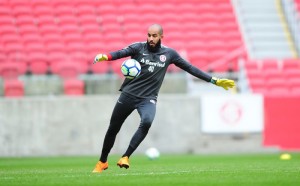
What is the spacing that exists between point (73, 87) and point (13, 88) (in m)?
1.66

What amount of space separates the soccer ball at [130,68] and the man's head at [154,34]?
416 millimetres

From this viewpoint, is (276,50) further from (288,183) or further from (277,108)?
(288,183)

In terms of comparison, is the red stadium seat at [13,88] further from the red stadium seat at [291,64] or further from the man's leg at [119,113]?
the man's leg at [119,113]

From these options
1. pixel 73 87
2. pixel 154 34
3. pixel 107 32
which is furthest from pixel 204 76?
pixel 107 32

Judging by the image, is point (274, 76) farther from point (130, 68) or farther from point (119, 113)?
→ point (130, 68)

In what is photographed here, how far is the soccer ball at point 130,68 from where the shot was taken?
1086cm

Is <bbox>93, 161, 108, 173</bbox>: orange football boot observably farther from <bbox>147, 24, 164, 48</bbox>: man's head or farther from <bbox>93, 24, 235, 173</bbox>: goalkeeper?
<bbox>147, 24, 164, 48</bbox>: man's head

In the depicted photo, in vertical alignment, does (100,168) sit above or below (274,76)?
below

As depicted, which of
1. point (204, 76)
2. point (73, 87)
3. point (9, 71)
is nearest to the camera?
point (204, 76)

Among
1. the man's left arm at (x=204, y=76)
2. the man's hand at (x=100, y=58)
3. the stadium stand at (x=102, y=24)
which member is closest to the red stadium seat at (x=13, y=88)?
the stadium stand at (x=102, y=24)

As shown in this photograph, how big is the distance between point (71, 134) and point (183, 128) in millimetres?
3259

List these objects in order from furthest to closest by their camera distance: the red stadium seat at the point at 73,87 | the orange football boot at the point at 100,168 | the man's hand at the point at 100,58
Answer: the red stadium seat at the point at 73,87
the orange football boot at the point at 100,168
the man's hand at the point at 100,58

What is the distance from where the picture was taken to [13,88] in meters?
20.0

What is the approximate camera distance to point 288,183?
9.03 metres
